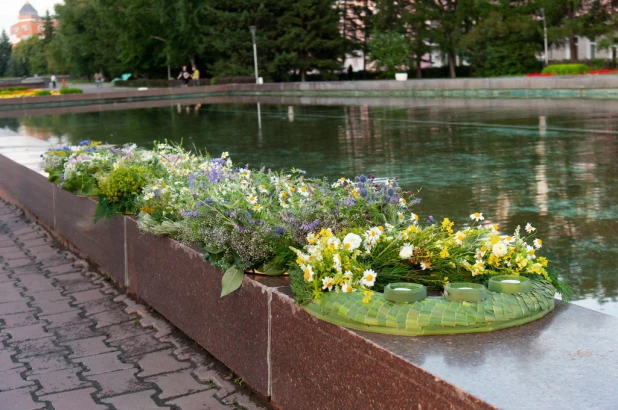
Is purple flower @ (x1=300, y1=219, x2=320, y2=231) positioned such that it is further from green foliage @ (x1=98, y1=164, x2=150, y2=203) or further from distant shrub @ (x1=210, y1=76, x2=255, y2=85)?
distant shrub @ (x1=210, y1=76, x2=255, y2=85)

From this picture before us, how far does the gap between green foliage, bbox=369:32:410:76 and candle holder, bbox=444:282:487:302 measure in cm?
5585

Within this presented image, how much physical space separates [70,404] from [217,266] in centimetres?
96

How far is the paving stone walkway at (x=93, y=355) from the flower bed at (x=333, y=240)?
0.61 metres

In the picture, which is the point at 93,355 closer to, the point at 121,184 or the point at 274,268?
the point at 274,268

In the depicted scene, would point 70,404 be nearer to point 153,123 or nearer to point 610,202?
point 610,202

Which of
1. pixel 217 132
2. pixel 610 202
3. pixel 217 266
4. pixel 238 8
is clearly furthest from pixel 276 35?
pixel 217 266

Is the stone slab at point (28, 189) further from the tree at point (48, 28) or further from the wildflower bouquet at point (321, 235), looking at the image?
the tree at point (48, 28)

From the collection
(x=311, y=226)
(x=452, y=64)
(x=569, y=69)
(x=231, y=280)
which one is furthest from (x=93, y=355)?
(x=452, y=64)

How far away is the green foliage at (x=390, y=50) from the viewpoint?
58.2 meters

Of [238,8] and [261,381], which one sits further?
[238,8]

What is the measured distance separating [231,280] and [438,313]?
51.7 inches

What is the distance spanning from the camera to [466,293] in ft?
10.6

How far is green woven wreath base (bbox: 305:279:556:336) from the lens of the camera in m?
3.11

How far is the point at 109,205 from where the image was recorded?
21.1ft
